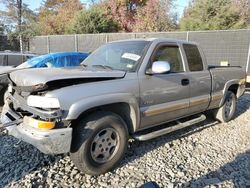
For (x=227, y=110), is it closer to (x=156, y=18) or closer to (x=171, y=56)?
(x=171, y=56)

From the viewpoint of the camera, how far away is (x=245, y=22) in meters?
18.1

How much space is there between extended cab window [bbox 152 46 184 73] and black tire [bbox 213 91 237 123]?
6.44ft

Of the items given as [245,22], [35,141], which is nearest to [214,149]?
[35,141]

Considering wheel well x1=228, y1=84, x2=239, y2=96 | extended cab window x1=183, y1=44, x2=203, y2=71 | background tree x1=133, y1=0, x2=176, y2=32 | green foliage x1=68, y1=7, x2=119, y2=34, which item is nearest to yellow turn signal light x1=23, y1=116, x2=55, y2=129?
extended cab window x1=183, y1=44, x2=203, y2=71

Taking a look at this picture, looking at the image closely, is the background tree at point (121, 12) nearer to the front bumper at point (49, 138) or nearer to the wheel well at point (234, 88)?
the wheel well at point (234, 88)

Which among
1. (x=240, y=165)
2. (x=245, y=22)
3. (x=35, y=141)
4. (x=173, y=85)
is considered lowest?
(x=240, y=165)

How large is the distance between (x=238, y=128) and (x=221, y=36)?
22.0ft

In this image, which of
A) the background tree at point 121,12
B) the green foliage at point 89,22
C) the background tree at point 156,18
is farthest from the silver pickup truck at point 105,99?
the background tree at point 121,12

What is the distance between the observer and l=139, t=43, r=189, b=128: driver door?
4059 millimetres

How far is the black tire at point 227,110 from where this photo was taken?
612 cm

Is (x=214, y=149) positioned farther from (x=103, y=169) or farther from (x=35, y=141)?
(x=35, y=141)

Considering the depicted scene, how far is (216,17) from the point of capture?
1892cm

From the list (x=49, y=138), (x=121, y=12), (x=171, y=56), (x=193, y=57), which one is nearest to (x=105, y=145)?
(x=49, y=138)

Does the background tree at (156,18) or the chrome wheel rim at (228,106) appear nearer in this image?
the chrome wheel rim at (228,106)
